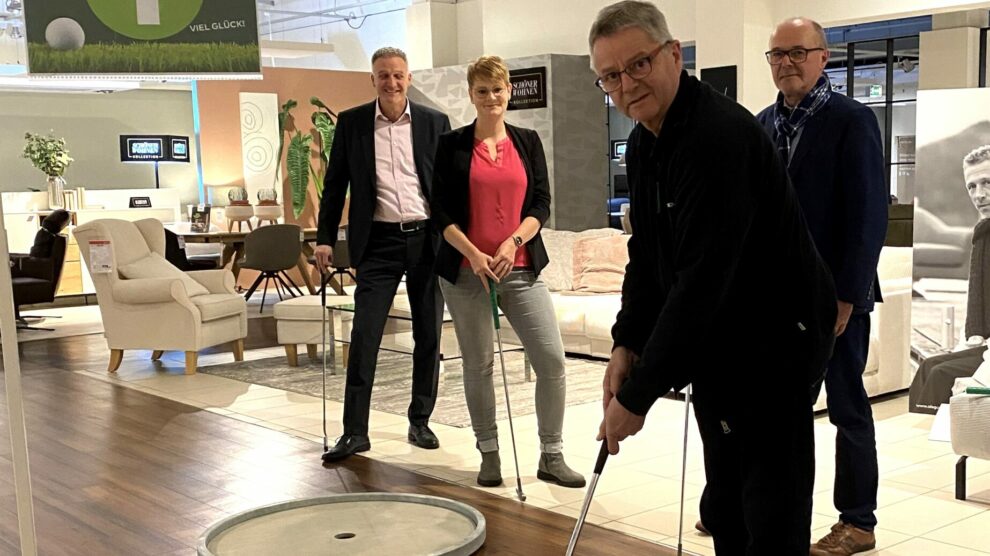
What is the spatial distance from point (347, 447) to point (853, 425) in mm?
2237

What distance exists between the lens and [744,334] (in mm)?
2002

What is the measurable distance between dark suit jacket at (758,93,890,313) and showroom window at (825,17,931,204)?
32.4 feet

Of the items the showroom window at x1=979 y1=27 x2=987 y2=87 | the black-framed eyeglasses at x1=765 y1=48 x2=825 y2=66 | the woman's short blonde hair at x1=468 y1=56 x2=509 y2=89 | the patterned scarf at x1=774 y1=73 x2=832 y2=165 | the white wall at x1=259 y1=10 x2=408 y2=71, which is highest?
the white wall at x1=259 y1=10 x2=408 y2=71

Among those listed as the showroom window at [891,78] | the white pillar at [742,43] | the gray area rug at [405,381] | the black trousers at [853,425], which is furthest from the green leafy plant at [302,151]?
the black trousers at [853,425]

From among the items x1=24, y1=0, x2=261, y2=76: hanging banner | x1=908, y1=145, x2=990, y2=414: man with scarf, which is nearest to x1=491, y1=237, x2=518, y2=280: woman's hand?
x1=24, y1=0, x2=261, y2=76: hanging banner

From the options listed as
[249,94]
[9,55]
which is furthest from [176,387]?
[9,55]

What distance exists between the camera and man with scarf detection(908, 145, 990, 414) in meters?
4.93

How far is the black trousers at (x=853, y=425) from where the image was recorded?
10.5 feet

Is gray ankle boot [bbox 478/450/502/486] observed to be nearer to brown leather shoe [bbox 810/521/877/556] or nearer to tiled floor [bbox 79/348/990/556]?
tiled floor [bbox 79/348/990/556]

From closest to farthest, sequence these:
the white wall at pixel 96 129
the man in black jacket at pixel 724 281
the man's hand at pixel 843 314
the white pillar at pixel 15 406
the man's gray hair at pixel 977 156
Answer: the man in black jacket at pixel 724 281
the white pillar at pixel 15 406
the man's hand at pixel 843 314
the man's gray hair at pixel 977 156
the white wall at pixel 96 129

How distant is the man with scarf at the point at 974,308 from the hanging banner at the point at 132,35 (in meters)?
3.33

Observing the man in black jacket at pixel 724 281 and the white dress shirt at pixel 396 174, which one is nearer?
the man in black jacket at pixel 724 281

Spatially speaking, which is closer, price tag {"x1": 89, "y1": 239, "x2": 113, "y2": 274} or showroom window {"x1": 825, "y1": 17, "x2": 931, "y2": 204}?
price tag {"x1": 89, "y1": 239, "x2": 113, "y2": 274}

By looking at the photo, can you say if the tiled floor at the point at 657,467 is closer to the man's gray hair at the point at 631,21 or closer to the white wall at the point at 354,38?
the man's gray hair at the point at 631,21
